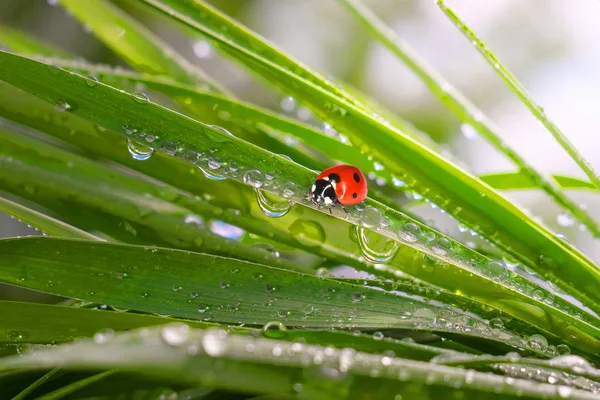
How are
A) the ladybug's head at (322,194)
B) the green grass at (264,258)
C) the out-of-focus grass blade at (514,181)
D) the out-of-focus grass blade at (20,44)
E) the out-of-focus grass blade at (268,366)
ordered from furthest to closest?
the out-of-focus grass blade at (20,44)
the out-of-focus grass blade at (514,181)
the ladybug's head at (322,194)
the green grass at (264,258)
the out-of-focus grass blade at (268,366)

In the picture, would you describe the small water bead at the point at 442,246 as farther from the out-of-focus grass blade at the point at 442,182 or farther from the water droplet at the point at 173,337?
the water droplet at the point at 173,337

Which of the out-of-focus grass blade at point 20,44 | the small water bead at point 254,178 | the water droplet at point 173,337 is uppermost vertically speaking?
the out-of-focus grass blade at point 20,44

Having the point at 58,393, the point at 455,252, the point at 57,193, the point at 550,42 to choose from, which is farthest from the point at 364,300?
the point at 550,42

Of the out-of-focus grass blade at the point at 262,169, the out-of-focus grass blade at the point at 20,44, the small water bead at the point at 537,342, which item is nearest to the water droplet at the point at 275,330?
the out-of-focus grass blade at the point at 262,169

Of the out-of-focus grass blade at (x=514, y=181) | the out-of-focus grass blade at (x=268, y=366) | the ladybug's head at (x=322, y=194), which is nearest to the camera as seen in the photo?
the out-of-focus grass blade at (x=268, y=366)

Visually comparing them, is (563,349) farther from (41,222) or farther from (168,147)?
(41,222)

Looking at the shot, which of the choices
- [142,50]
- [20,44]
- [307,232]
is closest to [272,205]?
[307,232]

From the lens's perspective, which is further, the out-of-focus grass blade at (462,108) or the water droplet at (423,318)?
the out-of-focus grass blade at (462,108)
